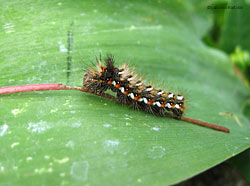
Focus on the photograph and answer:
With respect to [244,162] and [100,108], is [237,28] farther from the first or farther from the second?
[100,108]

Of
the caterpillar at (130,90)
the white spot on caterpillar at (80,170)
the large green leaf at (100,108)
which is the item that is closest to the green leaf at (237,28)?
the large green leaf at (100,108)

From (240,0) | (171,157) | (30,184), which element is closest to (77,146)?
(30,184)

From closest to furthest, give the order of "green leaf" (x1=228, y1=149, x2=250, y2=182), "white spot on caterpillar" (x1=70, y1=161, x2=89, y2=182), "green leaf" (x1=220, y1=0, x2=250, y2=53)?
"white spot on caterpillar" (x1=70, y1=161, x2=89, y2=182) < "green leaf" (x1=228, y1=149, x2=250, y2=182) < "green leaf" (x1=220, y1=0, x2=250, y2=53)

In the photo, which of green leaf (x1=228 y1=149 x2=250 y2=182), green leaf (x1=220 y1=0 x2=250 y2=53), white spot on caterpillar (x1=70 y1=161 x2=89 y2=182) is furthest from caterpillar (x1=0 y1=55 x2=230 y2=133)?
green leaf (x1=220 y1=0 x2=250 y2=53)

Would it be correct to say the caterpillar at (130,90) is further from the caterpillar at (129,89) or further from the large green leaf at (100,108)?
the large green leaf at (100,108)

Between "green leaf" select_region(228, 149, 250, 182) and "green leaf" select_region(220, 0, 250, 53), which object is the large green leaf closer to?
"green leaf" select_region(228, 149, 250, 182)

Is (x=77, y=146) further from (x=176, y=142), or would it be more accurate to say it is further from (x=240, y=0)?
(x=240, y=0)
